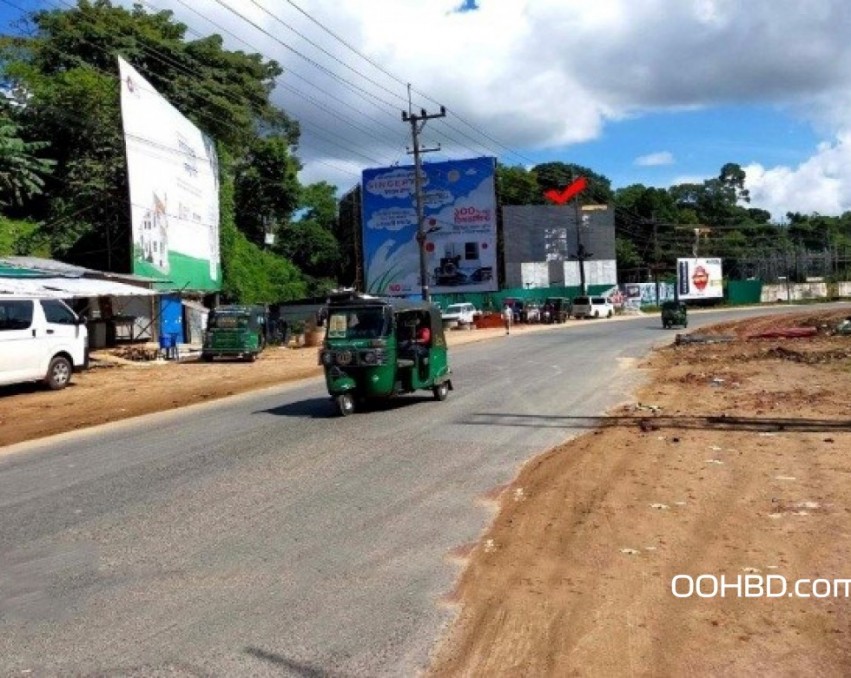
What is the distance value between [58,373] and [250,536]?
49.8ft

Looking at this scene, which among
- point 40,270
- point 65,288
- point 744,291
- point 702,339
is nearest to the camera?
point 65,288

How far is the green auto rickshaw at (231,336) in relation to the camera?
30406mm

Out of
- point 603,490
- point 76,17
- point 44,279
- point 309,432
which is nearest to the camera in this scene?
point 603,490

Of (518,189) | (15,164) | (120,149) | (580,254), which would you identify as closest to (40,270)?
(15,164)

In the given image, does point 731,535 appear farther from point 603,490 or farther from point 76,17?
point 76,17

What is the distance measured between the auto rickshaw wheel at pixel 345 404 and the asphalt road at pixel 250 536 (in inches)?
Result: 8.3

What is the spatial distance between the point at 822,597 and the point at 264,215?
61778 millimetres

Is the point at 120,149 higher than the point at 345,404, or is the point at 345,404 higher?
the point at 120,149

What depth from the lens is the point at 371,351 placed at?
14.7 m

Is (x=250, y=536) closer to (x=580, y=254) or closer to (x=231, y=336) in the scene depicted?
(x=231, y=336)

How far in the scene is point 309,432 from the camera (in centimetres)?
1305

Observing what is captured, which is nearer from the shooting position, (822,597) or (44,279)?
(822,597)

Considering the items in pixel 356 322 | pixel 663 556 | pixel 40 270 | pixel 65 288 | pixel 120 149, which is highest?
pixel 120 149

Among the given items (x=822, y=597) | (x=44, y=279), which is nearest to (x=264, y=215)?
(x=44, y=279)
